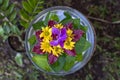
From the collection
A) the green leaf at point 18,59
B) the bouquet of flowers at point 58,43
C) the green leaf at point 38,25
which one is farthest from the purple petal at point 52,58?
the green leaf at point 18,59

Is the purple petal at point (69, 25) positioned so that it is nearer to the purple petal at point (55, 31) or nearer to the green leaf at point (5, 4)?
the purple petal at point (55, 31)

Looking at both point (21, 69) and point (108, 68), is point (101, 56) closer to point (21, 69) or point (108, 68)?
point (108, 68)

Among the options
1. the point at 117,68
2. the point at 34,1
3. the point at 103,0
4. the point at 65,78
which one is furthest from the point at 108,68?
the point at 34,1

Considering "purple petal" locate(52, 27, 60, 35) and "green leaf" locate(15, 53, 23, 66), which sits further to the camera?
"green leaf" locate(15, 53, 23, 66)

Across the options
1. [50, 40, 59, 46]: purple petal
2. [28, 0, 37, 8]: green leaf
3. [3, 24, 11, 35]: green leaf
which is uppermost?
[28, 0, 37, 8]: green leaf

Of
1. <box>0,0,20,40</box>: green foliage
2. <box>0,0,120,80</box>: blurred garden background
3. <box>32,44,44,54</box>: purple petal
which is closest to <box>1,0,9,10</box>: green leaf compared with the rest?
<box>0,0,20,40</box>: green foliage

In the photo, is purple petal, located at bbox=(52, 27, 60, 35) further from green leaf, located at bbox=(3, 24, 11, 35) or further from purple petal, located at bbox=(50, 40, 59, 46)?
green leaf, located at bbox=(3, 24, 11, 35)

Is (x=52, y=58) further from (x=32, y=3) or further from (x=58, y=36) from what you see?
(x=32, y=3)
